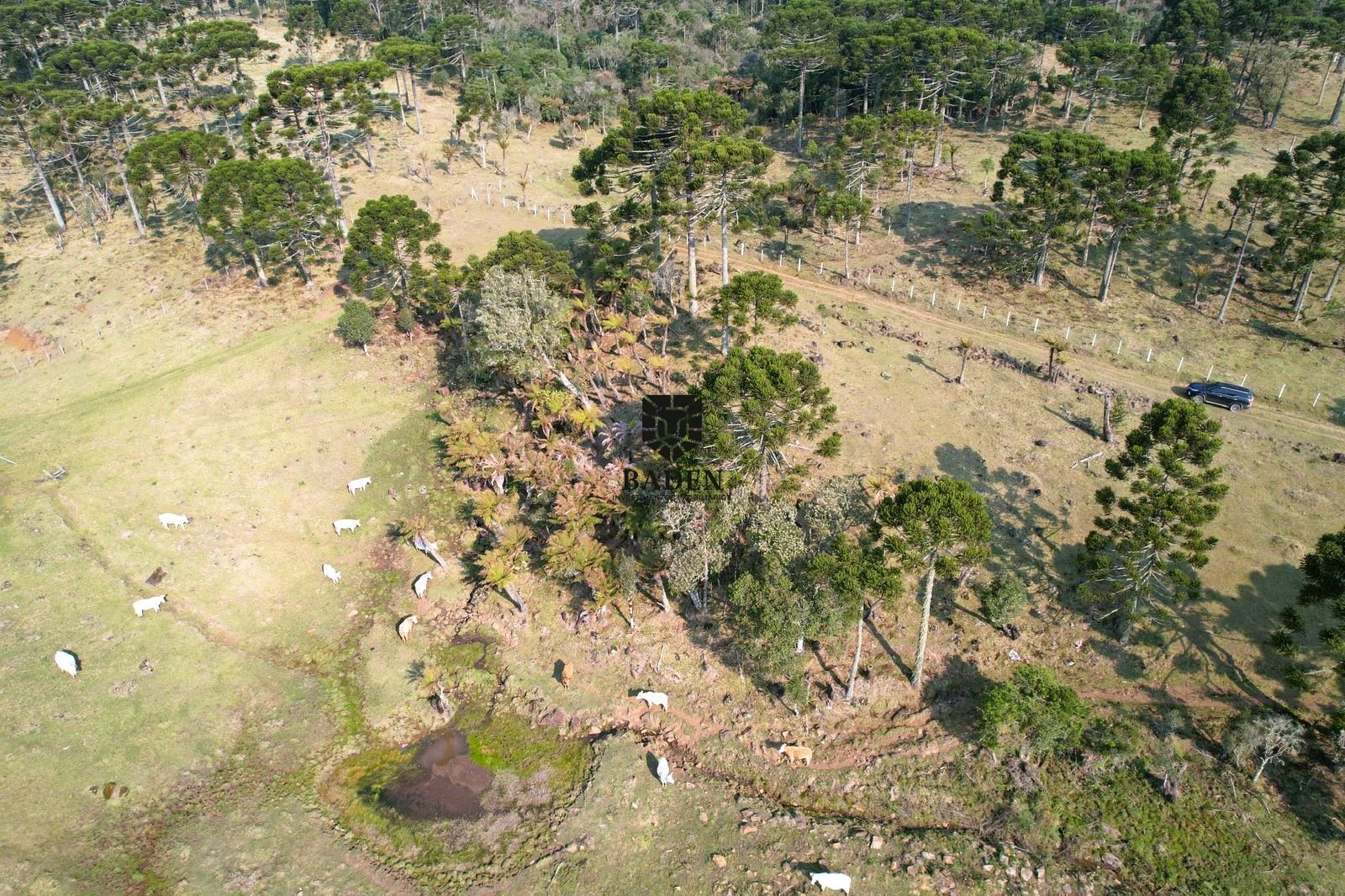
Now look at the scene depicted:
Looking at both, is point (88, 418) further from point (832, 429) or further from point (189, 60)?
point (189, 60)

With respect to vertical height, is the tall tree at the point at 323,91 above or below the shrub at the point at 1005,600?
above

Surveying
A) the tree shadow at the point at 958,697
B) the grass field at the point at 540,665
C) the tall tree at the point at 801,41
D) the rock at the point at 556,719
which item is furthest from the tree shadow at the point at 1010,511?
the tall tree at the point at 801,41

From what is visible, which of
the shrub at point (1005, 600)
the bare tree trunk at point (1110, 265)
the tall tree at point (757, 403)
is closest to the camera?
the tall tree at point (757, 403)

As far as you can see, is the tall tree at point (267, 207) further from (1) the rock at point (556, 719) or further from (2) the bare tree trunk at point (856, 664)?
(2) the bare tree trunk at point (856, 664)

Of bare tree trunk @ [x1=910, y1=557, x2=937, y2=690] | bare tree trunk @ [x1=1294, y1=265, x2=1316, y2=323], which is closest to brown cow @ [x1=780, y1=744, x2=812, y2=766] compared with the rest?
bare tree trunk @ [x1=910, y1=557, x2=937, y2=690]

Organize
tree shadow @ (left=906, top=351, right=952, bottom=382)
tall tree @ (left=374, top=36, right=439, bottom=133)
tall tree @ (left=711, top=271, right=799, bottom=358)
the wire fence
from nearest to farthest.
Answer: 1. tall tree @ (left=711, top=271, right=799, bottom=358)
2. the wire fence
3. tree shadow @ (left=906, top=351, right=952, bottom=382)
4. tall tree @ (left=374, top=36, right=439, bottom=133)

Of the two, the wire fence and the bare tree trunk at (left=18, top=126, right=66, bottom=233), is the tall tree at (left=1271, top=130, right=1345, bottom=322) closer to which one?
the wire fence
